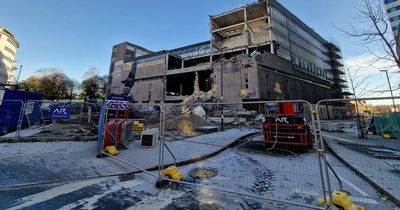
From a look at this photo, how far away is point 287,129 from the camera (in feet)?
23.8

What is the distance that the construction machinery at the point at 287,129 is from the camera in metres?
6.98

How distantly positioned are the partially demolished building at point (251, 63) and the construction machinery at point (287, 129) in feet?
85.0

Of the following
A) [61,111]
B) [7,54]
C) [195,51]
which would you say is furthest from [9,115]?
[7,54]

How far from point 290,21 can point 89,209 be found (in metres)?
55.0

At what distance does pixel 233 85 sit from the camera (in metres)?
35.6

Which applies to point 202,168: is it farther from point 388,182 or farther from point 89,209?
point 388,182

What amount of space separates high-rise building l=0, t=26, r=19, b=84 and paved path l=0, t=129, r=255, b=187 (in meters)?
71.7

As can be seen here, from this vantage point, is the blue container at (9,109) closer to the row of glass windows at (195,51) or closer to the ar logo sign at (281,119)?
the ar logo sign at (281,119)

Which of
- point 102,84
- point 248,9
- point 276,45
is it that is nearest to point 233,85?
point 276,45

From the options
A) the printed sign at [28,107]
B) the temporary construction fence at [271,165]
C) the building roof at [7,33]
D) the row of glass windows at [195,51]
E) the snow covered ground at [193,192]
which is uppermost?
the building roof at [7,33]

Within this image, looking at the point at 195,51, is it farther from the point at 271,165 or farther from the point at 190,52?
the point at 271,165

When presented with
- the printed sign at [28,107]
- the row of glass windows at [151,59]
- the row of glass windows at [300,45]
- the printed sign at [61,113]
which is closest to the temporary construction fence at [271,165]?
the printed sign at [61,113]

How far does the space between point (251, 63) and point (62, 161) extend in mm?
33557

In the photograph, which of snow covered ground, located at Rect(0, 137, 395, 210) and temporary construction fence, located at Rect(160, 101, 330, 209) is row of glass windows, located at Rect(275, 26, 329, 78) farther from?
snow covered ground, located at Rect(0, 137, 395, 210)
